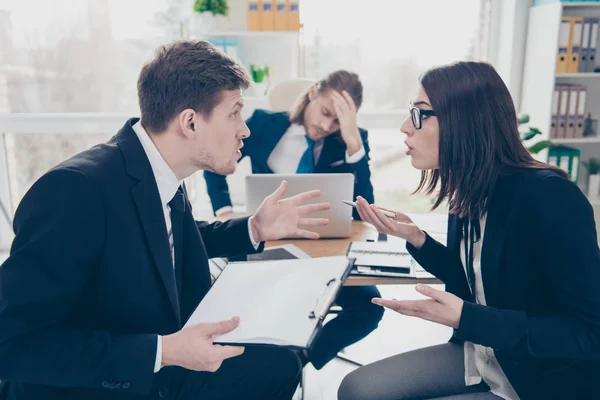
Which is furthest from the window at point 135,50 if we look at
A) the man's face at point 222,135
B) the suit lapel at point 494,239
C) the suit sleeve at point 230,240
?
the suit lapel at point 494,239

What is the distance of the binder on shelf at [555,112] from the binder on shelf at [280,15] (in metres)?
1.84

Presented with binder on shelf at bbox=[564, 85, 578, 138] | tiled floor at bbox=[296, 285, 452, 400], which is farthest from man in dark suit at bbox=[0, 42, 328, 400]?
binder on shelf at bbox=[564, 85, 578, 138]

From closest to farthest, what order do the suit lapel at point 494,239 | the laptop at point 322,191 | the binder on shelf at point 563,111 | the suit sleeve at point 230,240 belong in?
1. the suit lapel at point 494,239
2. the suit sleeve at point 230,240
3. the laptop at point 322,191
4. the binder on shelf at point 563,111

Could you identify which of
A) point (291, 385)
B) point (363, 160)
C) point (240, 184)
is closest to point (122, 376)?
point (291, 385)

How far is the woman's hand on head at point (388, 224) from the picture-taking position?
1.46 metres

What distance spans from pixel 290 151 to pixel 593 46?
2222 millimetres

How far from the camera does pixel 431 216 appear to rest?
2.00 metres

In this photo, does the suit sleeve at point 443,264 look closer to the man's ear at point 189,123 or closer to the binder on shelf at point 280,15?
the man's ear at point 189,123

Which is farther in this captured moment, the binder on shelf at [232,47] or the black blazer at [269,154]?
the binder on shelf at [232,47]

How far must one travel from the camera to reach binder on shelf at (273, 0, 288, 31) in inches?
136

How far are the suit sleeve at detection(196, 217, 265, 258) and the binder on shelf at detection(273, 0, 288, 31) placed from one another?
2249 mm

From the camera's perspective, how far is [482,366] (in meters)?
1.35

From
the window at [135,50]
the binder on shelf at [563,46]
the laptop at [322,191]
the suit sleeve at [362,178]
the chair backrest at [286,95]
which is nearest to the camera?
the laptop at [322,191]

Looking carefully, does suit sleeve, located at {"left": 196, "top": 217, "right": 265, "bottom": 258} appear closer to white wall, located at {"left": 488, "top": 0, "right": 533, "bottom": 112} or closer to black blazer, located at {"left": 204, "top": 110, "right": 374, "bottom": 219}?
black blazer, located at {"left": 204, "top": 110, "right": 374, "bottom": 219}
